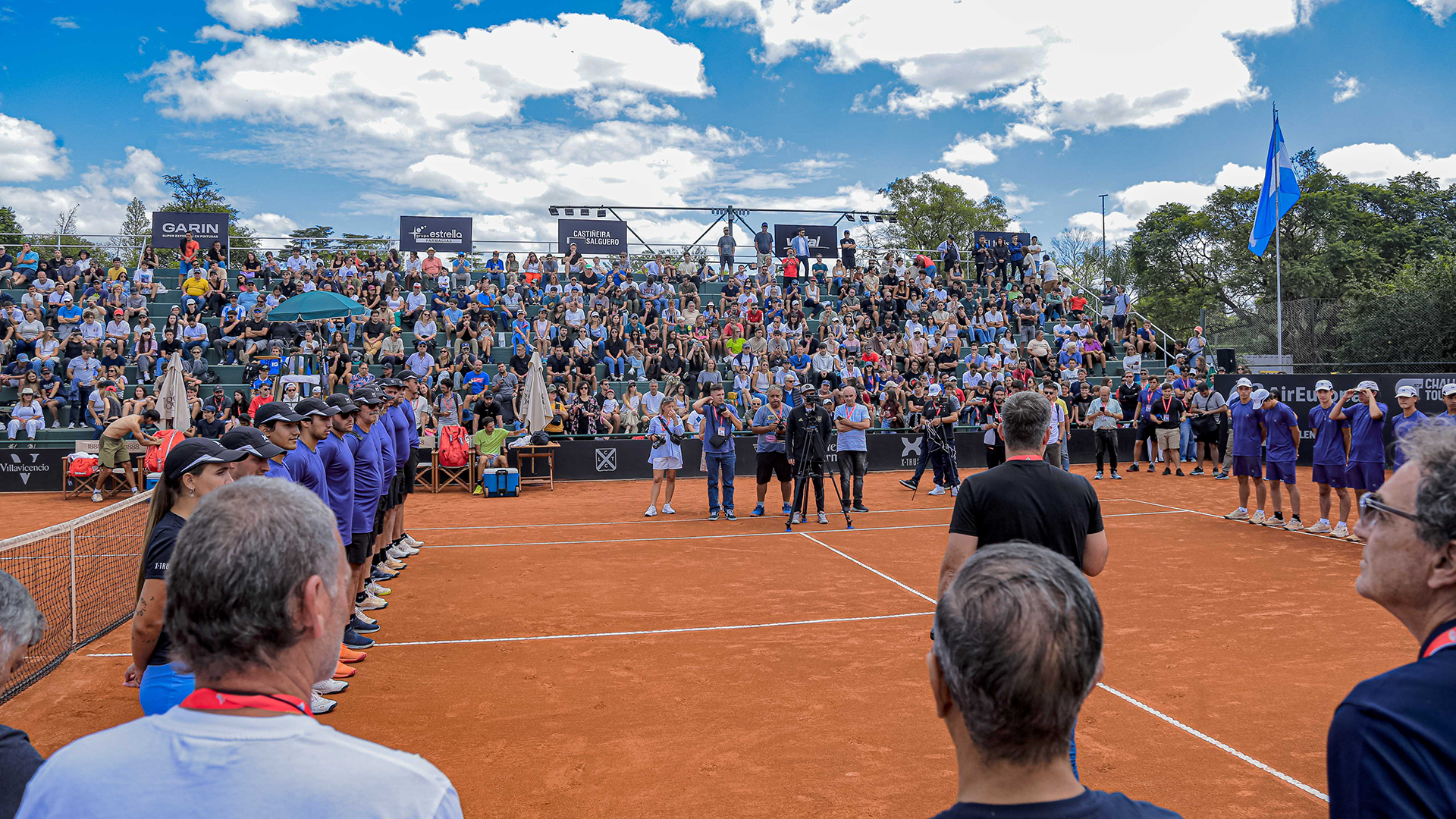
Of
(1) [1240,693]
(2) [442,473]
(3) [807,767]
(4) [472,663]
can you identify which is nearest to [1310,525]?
(1) [1240,693]

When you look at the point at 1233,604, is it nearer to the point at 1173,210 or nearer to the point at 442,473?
the point at 442,473

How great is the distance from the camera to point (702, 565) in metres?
10.6

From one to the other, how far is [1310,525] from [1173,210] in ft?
152

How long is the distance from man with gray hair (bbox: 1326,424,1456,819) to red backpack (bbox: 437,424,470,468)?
59.8 feet

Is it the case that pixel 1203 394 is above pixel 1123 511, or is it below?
above

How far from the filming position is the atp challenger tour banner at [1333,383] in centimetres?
1786

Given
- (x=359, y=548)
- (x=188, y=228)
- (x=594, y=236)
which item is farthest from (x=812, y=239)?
(x=359, y=548)

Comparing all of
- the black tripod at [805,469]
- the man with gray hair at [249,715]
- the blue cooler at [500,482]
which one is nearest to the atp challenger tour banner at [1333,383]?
the black tripod at [805,469]

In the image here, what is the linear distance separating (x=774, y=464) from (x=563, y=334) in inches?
458

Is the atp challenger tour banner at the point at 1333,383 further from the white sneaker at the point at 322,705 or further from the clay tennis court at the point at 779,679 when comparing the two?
the white sneaker at the point at 322,705

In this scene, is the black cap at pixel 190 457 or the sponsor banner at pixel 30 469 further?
the sponsor banner at pixel 30 469

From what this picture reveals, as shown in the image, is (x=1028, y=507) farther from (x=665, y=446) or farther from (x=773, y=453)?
(x=665, y=446)

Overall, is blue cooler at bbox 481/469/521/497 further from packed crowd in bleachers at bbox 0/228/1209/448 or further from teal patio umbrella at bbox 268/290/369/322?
teal patio umbrella at bbox 268/290/369/322

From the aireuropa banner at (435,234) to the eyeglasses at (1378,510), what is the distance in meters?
28.7
